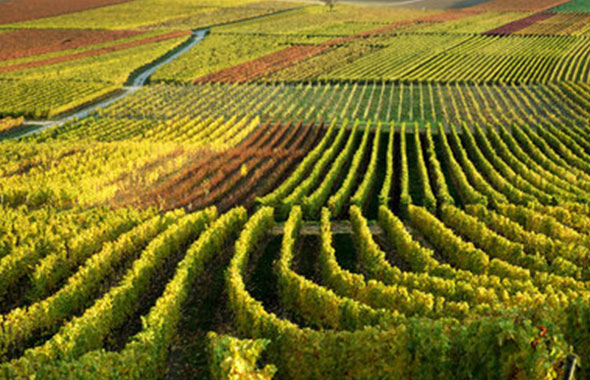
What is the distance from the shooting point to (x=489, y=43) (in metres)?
114

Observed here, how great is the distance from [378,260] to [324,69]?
70653 mm

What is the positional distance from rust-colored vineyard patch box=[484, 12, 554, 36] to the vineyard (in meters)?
35.4

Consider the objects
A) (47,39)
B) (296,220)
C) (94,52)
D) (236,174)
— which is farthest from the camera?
(47,39)

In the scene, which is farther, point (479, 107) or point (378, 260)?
point (479, 107)

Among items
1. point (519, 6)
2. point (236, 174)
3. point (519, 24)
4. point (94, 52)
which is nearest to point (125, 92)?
point (94, 52)

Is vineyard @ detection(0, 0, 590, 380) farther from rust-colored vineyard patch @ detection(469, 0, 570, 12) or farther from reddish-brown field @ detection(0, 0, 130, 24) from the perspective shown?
rust-colored vineyard patch @ detection(469, 0, 570, 12)

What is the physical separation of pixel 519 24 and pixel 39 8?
142 m

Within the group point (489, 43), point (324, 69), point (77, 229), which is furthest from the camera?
point (489, 43)

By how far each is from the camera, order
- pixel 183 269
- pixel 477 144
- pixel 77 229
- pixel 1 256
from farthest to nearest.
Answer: pixel 477 144 → pixel 77 229 → pixel 1 256 → pixel 183 269

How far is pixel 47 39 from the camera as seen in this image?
401 feet

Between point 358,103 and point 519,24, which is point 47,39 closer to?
point 358,103

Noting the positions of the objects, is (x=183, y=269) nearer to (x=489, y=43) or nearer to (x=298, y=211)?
(x=298, y=211)

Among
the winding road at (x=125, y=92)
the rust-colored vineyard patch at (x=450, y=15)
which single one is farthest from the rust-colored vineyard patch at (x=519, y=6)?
the winding road at (x=125, y=92)

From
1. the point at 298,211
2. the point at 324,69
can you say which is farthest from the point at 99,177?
the point at 324,69
